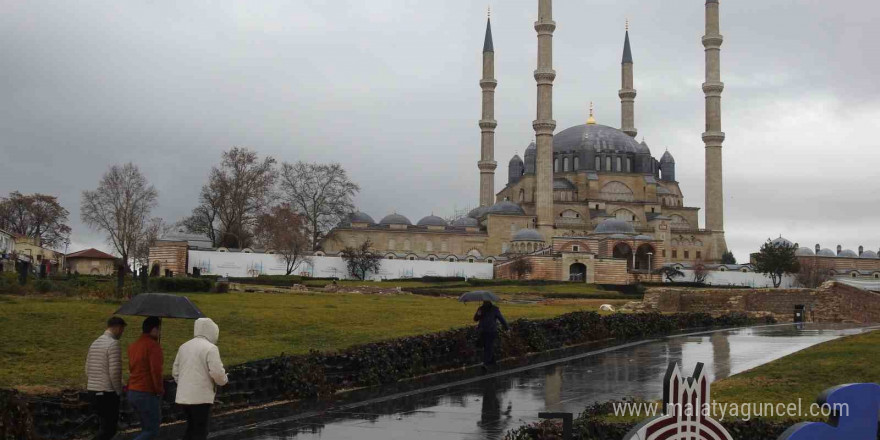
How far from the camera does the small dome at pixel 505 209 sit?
60.4 metres

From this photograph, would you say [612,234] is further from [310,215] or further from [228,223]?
[228,223]

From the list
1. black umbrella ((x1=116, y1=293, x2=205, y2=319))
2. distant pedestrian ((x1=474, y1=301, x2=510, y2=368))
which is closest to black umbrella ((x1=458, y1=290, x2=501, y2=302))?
distant pedestrian ((x1=474, y1=301, x2=510, y2=368))

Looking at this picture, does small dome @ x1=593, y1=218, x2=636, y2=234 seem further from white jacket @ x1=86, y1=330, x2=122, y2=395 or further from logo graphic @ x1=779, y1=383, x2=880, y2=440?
logo graphic @ x1=779, y1=383, x2=880, y2=440

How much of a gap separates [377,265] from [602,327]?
3165 cm

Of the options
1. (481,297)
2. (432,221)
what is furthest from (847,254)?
(481,297)

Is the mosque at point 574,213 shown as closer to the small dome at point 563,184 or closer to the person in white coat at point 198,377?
the small dome at point 563,184

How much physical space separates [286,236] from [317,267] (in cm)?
396

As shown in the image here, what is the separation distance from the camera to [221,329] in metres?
13.2

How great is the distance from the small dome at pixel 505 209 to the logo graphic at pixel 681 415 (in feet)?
183

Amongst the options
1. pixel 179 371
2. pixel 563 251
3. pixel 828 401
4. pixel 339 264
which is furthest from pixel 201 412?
pixel 563 251

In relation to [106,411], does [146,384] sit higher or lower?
higher

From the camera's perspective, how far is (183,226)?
5497cm

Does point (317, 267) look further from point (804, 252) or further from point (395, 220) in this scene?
point (804, 252)

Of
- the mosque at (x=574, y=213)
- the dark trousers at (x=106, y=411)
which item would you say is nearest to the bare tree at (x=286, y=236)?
the mosque at (x=574, y=213)
